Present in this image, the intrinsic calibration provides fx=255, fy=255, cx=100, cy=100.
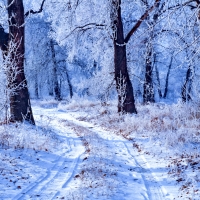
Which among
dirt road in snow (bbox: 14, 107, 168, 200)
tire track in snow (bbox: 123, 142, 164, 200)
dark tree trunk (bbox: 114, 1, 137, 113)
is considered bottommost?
tire track in snow (bbox: 123, 142, 164, 200)

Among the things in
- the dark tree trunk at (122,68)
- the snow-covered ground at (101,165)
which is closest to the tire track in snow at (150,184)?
the snow-covered ground at (101,165)

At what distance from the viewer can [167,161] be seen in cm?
566

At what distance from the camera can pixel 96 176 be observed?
4.71 meters

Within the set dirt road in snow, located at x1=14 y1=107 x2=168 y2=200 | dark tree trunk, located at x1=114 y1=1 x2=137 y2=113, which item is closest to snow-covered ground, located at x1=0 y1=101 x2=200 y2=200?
dirt road in snow, located at x1=14 y1=107 x2=168 y2=200

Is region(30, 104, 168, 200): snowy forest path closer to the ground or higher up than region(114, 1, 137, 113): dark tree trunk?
closer to the ground

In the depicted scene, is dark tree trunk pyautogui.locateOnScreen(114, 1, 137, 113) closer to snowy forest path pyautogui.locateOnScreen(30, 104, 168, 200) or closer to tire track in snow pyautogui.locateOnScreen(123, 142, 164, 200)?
snowy forest path pyautogui.locateOnScreen(30, 104, 168, 200)

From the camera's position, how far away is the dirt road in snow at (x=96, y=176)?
411 cm

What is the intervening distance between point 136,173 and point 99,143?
7.18 feet

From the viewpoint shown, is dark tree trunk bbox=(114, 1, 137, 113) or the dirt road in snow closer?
the dirt road in snow

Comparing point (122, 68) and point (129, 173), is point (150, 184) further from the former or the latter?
point (122, 68)

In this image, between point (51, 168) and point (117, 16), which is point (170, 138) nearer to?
point (51, 168)

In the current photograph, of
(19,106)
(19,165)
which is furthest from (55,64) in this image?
(19,165)

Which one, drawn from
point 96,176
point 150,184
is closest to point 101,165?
point 96,176

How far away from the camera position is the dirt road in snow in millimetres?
4109
